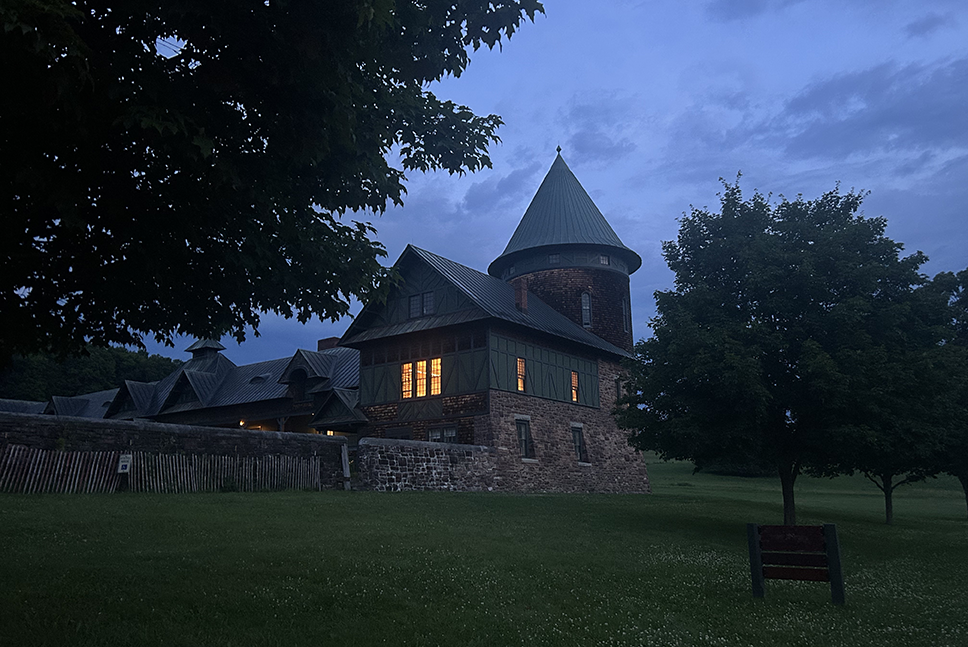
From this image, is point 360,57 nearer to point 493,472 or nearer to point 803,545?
point 803,545

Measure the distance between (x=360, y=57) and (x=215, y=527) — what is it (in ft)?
30.2

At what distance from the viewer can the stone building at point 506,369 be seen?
3125 centimetres

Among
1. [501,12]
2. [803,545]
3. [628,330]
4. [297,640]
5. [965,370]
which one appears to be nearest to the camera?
[297,640]

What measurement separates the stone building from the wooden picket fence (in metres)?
9.52

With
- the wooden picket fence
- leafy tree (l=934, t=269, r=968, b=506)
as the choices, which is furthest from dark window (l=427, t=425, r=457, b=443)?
leafy tree (l=934, t=269, r=968, b=506)

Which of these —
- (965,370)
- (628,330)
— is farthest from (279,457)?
(628,330)

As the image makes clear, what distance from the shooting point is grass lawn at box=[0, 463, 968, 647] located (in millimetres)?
6898

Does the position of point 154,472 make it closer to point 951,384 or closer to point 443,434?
point 443,434

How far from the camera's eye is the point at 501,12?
26.6 feet

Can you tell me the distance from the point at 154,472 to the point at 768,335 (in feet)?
52.2

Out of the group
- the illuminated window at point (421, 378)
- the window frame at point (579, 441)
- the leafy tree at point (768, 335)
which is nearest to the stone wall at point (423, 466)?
→ the illuminated window at point (421, 378)

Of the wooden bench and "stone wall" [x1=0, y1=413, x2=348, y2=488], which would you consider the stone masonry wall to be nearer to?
"stone wall" [x1=0, y1=413, x2=348, y2=488]

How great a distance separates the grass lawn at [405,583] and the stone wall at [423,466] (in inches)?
286

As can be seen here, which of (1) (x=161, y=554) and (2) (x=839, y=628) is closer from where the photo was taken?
(2) (x=839, y=628)
